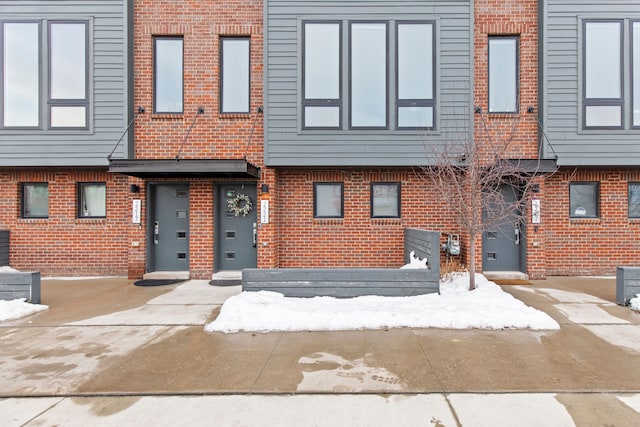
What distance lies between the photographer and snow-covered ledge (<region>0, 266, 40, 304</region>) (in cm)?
606

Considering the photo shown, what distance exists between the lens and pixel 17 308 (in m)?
5.77

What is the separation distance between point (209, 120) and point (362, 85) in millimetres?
3946

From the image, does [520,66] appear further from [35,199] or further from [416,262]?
[35,199]

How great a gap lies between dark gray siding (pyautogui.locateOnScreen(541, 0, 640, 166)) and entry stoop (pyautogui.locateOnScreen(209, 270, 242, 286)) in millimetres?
8145

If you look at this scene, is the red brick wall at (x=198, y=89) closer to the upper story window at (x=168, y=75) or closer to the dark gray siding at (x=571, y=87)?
the upper story window at (x=168, y=75)

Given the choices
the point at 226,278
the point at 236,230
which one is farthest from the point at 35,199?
the point at 226,278

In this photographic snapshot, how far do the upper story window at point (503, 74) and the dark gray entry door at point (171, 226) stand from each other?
8315mm

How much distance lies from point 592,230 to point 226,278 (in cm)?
947

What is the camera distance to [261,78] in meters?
8.62

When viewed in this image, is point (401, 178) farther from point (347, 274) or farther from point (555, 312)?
point (555, 312)

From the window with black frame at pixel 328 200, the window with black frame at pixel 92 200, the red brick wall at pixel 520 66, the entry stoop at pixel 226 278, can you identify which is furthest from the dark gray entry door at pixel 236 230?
the red brick wall at pixel 520 66

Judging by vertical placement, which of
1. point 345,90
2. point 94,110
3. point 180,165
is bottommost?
point 180,165

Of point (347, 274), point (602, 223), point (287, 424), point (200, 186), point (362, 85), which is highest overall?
point (362, 85)

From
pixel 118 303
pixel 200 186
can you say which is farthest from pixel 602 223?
pixel 118 303
